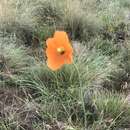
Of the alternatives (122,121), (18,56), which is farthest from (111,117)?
(18,56)

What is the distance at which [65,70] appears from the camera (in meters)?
3.70

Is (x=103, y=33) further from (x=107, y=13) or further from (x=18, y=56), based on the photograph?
(x=18, y=56)

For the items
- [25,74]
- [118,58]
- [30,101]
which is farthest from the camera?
[118,58]

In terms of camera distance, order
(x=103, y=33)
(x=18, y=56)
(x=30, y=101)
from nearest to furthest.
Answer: (x=30, y=101)
(x=18, y=56)
(x=103, y=33)

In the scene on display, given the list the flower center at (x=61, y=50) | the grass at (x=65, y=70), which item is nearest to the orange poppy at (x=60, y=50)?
the flower center at (x=61, y=50)

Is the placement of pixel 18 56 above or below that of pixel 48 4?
below

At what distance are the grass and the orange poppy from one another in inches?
11.7

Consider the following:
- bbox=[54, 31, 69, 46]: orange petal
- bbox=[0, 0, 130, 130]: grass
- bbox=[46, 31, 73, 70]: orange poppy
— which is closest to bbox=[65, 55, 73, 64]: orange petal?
bbox=[46, 31, 73, 70]: orange poppy

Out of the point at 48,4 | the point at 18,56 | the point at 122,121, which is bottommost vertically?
the point at 122,121

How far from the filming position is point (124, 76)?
420 centimetres

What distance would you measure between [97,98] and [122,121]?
0.31 metres

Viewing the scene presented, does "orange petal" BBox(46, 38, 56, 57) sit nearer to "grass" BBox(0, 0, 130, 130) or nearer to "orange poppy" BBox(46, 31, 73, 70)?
"orange poppy" BBox(46, 31, 73, 70)

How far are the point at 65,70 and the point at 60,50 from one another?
1.01m

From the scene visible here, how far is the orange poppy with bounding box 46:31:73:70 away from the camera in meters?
2.69
